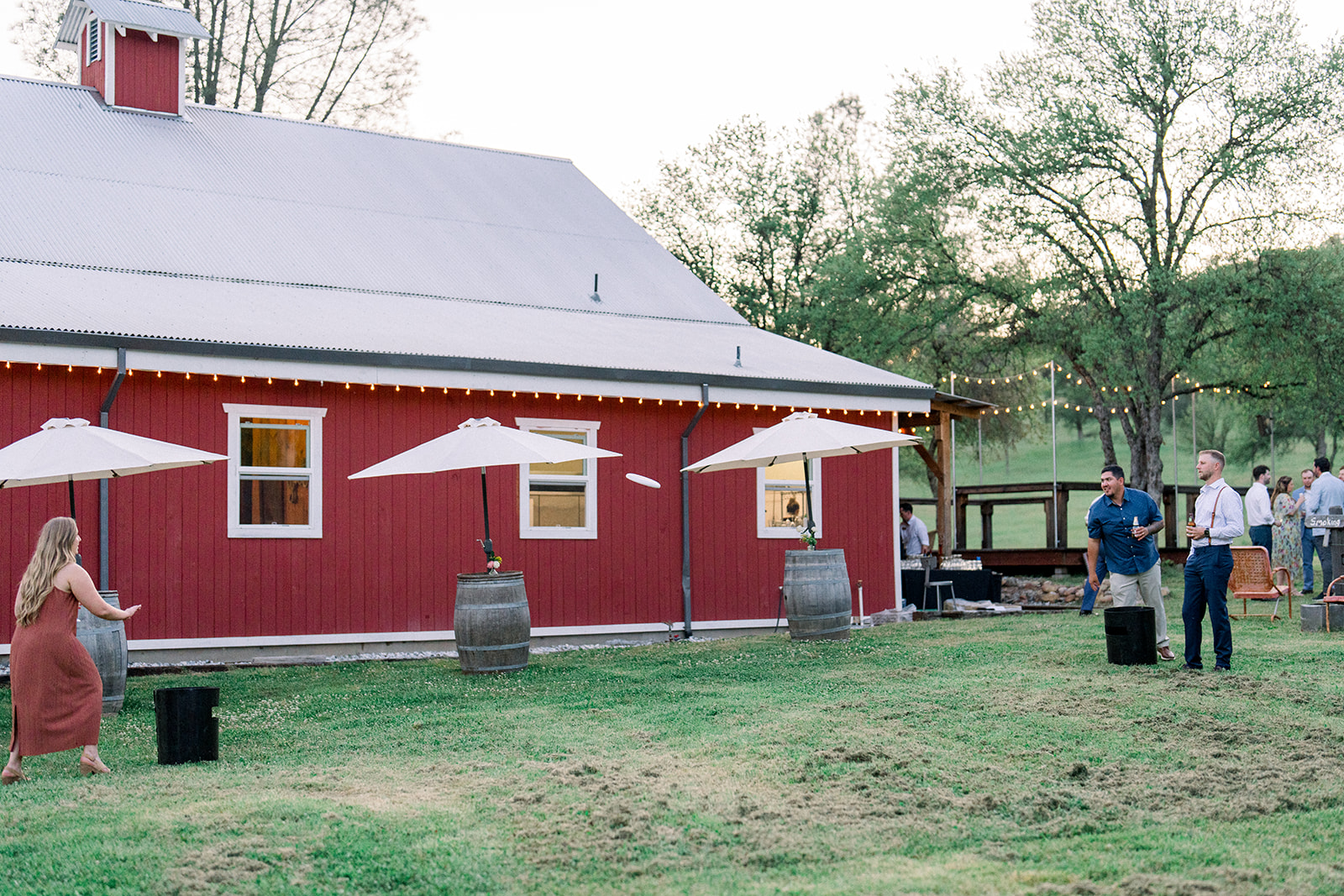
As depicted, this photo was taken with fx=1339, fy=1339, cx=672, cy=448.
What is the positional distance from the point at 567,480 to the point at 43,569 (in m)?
7.59

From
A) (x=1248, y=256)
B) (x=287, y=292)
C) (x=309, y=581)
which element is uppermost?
(x=1248, y=256)

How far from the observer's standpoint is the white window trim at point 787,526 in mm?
15641

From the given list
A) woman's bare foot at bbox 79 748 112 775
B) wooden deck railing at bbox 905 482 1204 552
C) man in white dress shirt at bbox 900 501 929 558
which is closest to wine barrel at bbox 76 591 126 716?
woman's bare foot at bbox 79 748 112 775

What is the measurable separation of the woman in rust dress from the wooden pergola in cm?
1238

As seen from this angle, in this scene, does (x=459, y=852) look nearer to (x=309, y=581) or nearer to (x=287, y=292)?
(x=309, y=581)

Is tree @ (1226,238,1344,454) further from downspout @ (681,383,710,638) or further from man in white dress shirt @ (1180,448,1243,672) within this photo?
man in white dress shirt @ (1180,448,1243,672)

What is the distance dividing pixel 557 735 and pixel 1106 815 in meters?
3.51

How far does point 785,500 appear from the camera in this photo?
16.0 meters

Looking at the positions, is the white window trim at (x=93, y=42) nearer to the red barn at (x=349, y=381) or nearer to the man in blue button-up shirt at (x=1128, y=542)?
the red barn at (x=349, y=381)

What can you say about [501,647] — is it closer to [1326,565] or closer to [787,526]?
[787,526]

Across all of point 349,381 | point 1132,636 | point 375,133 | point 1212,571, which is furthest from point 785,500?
point 375,133

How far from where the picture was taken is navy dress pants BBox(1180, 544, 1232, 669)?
1005 cm

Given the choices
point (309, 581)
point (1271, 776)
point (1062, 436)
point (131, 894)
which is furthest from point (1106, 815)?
point (1062, 436)

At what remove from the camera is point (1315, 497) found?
17266 millimetres
